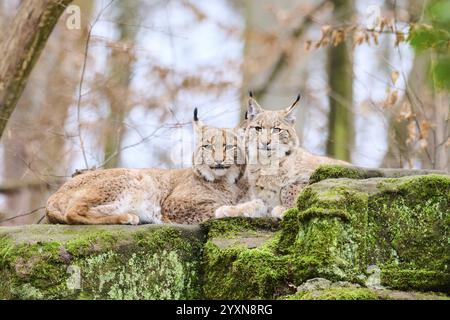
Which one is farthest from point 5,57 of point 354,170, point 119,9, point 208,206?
point 119,9

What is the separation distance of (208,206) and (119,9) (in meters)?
7.52

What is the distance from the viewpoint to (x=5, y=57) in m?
6.64

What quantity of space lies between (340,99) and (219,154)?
4.64 metres

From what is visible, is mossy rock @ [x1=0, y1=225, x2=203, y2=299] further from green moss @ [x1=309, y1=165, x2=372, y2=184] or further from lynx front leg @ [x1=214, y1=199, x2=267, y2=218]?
green moss @ [x1=309, y1=165, x2=372, y2=184]

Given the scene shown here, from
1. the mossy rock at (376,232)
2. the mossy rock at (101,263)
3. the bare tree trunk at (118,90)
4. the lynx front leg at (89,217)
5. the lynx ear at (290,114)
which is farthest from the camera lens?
the bare tree trunk at (118,90)

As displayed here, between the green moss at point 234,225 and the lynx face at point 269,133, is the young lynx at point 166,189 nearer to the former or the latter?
the lynx face at point 269,133

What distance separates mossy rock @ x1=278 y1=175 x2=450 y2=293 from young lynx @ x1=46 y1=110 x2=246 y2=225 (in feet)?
5.45

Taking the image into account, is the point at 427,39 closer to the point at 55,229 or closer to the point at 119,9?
the point at 55,229

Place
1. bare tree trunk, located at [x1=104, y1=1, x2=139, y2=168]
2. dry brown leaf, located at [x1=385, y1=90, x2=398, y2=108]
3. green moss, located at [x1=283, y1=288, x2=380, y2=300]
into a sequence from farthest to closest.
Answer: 1. bare tree trunk, located at [x1=104, y1=1, x2=139, y2=168]
2. dry brown leaf, located at [x1=385, y1=90, x2=398, y2=108]
3. green moss, located at [x1=283, y1=288, x2=380, y2=300]

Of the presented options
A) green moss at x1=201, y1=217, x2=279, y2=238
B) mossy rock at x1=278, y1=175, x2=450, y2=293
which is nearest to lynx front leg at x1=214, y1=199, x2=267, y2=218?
green moss at x1=201, y1=217, x2=279, y2=238

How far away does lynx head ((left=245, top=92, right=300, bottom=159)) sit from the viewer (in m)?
6.57

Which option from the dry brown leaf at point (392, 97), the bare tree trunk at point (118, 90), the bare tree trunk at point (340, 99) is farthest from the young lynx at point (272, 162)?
the bare tree trunk at point (118, 90)

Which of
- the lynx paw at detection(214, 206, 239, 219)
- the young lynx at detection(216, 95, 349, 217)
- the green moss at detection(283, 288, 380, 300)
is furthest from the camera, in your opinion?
the young lynx at detection(216, 95, 349, 217)

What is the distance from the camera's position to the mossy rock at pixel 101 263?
4.90m
